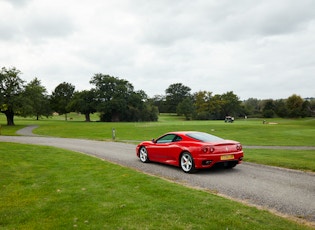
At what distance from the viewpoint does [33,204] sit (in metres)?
5.24

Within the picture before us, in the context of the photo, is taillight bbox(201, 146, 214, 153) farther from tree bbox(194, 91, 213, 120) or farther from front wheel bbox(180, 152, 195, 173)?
tree bbox(194, 91, 213, 120)

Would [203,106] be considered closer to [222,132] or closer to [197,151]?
[222,132]

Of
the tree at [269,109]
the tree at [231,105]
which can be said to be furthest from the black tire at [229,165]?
the tree at [231,105]

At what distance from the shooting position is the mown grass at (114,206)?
13.9 ft

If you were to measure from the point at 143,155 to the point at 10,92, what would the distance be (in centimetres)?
4078

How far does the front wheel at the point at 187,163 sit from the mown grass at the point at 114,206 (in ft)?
6.17

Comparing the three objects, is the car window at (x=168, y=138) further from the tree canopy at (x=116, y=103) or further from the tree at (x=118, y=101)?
the tree at (x=118, y=101)

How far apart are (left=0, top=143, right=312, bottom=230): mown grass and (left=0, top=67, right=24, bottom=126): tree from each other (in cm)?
3988

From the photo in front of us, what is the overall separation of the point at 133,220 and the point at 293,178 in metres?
5.74

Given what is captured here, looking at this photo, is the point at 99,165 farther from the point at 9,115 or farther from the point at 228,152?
the point at 9,115

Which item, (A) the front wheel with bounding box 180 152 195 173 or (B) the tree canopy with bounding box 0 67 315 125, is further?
(B) the tree canopy with bounding box 0 67 315 125

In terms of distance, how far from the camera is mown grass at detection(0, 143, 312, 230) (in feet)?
13.9

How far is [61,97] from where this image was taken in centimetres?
7644

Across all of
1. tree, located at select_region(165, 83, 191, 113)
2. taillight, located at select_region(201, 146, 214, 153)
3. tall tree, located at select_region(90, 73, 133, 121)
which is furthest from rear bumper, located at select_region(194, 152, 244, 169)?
tree, located at select_region(165, 83, 191, 113)
